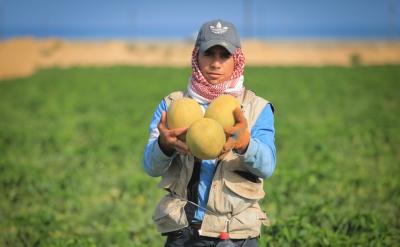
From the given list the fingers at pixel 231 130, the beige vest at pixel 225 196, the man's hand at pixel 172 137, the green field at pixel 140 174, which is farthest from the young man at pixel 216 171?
the green field at pixel 140 174

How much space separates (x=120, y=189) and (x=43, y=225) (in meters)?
2.26

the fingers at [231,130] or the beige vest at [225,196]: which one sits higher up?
the fingers at [231,130]

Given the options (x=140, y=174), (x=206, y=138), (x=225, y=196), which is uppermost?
(x=206, y=138)

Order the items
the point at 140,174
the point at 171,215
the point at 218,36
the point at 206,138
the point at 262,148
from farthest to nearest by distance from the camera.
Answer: the point at 140,174 < the point at 171,215 < the point at 218,36 < the point at 262,148 < the point at 206,138

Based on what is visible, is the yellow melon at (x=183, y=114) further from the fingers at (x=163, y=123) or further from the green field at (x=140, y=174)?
the green field at (x=140, y=174)

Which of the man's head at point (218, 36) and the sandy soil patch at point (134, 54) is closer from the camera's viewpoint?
the man's head at point (218, 36)

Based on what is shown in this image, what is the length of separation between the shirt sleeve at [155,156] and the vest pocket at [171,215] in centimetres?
19

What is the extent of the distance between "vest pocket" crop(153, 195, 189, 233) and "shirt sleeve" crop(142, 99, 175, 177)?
7.3 inches

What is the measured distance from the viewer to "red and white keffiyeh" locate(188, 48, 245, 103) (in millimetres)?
A: 3406

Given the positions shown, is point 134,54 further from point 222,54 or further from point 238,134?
point 238,134

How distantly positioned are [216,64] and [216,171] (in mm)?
582

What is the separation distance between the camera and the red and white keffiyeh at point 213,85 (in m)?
3.41

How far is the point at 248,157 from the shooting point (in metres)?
3.16

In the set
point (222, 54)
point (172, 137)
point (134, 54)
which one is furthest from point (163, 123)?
point (134, 54)
